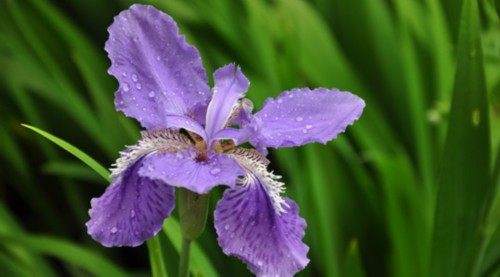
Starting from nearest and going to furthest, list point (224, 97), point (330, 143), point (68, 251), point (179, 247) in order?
1. point (224, 97)
2. point (179, 247)
3. point (68, 251)
4. point (330, 143)

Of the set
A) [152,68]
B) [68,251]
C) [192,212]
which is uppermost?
[152,68]

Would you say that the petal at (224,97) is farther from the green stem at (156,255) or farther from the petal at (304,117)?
the green stem at (156,255)

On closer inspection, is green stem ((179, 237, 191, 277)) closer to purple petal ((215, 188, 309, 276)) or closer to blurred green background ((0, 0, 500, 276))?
purple petal ((215, 188, 309, 276))

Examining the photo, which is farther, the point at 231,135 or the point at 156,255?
the point at 156,255

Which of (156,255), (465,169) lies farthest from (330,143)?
(156,255)

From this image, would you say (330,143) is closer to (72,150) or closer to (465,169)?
(465,169)

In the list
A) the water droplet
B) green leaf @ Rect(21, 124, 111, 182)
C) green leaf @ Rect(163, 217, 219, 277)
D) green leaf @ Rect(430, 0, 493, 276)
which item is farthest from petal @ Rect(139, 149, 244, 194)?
green leaf @ Rect(430, 0, 493, 276)

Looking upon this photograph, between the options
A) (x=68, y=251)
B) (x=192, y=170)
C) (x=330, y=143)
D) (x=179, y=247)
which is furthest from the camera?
(x=330, y=143)

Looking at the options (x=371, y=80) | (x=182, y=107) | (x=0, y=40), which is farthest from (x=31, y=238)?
(x=371, y=80)
